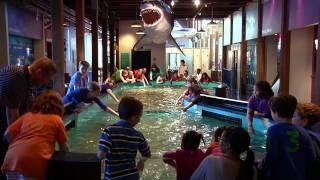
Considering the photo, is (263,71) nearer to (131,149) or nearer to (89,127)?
(89,127)

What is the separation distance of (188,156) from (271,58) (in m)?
15.5

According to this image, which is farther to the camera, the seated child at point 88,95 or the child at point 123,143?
the seated child at point 88,95

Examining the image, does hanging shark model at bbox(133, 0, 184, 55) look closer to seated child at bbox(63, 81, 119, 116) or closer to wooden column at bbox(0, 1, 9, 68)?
wooden column at bbox(0, 1, 9, 68)

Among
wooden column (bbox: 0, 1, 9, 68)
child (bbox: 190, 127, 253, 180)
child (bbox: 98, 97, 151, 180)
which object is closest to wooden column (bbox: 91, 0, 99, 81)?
wooden column (bbox: 0, 1, 9, 68)

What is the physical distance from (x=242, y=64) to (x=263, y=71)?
329cm

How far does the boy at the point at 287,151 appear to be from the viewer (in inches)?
107

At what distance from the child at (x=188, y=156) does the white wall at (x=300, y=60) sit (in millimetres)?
11230

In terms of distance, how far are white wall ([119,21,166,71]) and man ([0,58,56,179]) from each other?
27.2 metres

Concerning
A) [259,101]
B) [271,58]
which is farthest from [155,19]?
[259,101]

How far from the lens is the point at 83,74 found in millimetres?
8742

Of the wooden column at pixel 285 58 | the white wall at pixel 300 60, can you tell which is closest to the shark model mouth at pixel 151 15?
the wooden column at pixel 285 58

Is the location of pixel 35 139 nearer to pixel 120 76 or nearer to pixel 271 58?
pixel 271 58

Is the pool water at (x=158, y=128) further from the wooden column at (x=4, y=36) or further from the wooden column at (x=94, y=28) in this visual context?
the wooden column at (x=94, y=28)

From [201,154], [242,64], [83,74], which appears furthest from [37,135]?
[242,64]
